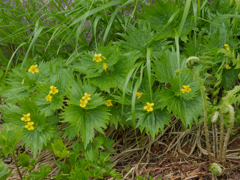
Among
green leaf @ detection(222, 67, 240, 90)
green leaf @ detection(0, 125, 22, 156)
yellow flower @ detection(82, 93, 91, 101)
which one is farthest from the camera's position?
green leaf @ detection(222, 67, 240, 90)

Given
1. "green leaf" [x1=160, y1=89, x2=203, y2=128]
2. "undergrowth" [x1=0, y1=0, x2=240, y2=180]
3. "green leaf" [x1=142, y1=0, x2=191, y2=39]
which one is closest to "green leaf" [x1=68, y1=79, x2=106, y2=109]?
"undergrowth" [x1=0, y1=0, x2=240, y2=180]

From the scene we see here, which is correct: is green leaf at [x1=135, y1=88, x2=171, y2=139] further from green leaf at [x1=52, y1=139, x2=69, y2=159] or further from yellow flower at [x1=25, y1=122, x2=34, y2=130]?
yellow flower at [x1=25, y1=122, x2=34, y2=130]

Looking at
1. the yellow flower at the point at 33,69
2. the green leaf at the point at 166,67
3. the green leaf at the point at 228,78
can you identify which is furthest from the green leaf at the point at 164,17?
the yellow flower at the point at 33,69

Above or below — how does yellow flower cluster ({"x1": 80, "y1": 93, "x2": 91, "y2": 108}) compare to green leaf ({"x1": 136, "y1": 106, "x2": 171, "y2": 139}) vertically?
above

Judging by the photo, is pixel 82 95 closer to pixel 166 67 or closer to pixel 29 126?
pixel 29 126

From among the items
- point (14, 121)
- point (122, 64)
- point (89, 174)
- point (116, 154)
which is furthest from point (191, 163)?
point (14, 121)

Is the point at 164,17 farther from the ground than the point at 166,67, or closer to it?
farther from the ground

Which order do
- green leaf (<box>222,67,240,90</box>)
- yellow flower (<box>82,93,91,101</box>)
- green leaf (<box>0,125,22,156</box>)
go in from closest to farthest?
1. green leaf (<box>0,125,22,156</box>)
2. yellow flower (<box>82,93,91,101</box>)
3. green leaf (<box>222,67,240,90</box>)

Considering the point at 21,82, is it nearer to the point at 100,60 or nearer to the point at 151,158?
the point at 100,60

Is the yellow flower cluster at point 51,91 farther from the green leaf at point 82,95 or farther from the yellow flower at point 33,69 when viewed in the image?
the yellow flower at point 33,69

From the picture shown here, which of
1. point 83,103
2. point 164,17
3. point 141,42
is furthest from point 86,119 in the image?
point 164,17

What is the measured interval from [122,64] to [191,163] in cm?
70

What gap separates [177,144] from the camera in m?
1.44

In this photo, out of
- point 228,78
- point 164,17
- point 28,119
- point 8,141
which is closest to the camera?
point 8,141
